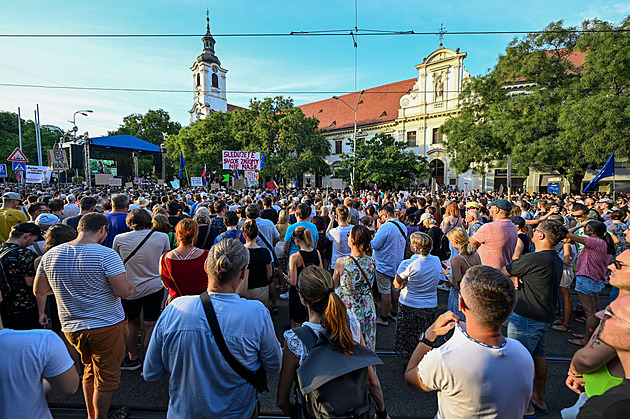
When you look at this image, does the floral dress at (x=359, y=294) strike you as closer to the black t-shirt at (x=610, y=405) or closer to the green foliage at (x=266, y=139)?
the black t-shirt at (x=610, y=405)

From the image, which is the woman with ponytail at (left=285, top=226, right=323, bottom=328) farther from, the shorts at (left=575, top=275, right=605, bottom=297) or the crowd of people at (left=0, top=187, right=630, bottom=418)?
the shorts at (left=575, top=275, right=605, bottom=297)

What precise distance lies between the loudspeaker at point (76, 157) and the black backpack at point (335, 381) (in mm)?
22149

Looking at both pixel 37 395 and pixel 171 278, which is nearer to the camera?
pixel 37 395

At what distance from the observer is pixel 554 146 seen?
63.9 feet

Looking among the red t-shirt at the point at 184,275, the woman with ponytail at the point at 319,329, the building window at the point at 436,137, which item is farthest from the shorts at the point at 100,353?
the building window at the point at 436,137

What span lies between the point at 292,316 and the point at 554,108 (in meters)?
24.8

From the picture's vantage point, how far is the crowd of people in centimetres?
148

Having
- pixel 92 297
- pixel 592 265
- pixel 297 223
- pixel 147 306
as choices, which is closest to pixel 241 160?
pixel 297 223

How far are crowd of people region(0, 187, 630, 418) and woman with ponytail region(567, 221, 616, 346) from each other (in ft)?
0.06

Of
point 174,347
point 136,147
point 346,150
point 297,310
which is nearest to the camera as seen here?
point 174,347

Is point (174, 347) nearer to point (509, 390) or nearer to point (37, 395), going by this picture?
point (37, 395)

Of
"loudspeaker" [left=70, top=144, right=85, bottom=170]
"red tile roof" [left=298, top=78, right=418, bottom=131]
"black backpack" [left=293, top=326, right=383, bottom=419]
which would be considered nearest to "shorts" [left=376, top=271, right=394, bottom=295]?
"black backpack" [left=293, top=326, right=383, bottom=419]

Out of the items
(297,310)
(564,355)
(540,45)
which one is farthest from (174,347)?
(540,45)

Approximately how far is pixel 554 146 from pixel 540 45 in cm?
908
